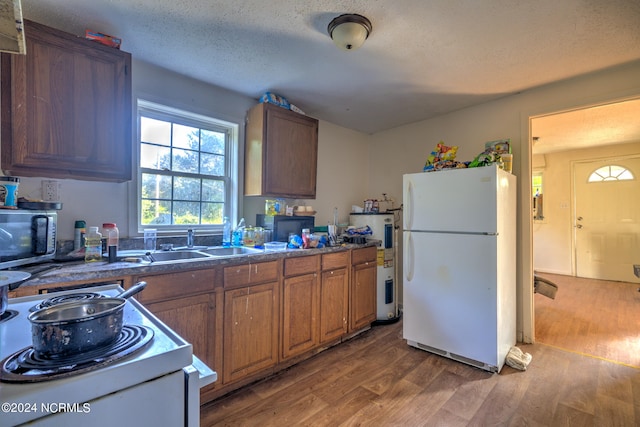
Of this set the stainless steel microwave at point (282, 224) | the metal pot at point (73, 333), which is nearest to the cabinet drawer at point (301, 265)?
the stainless steel microwave at point (282, 224)

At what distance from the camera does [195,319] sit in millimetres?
1673

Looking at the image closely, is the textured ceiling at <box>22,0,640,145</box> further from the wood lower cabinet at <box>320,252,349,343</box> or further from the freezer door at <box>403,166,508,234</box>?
the wood lower cabinet at <box>320,252,349,343</box>

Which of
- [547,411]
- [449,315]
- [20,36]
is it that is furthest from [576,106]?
[20,36]

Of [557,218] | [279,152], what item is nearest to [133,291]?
[279,152]

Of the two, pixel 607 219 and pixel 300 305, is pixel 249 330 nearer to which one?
pixel 300 305

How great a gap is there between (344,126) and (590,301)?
3931mm

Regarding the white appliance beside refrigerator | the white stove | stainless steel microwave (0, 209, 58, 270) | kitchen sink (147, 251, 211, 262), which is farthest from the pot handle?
the white appliance beside refrigerator

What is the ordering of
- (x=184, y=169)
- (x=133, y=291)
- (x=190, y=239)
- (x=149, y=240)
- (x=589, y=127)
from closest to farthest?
(x=133, y=291)
(x=149, y=240)
(x=190, y=239)
(x=184, y=169)
(x=589, y=127)

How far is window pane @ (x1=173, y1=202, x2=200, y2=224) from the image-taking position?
234cm

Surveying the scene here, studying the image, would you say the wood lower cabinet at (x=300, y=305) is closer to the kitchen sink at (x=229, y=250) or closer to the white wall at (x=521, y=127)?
the kitchen sink at (x=229, y=250)

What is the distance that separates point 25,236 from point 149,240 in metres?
0.71

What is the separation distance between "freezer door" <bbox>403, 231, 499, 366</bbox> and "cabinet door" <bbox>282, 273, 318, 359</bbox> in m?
0.87

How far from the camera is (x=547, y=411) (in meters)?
1.69

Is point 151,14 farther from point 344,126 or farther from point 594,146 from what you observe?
point 594,146
